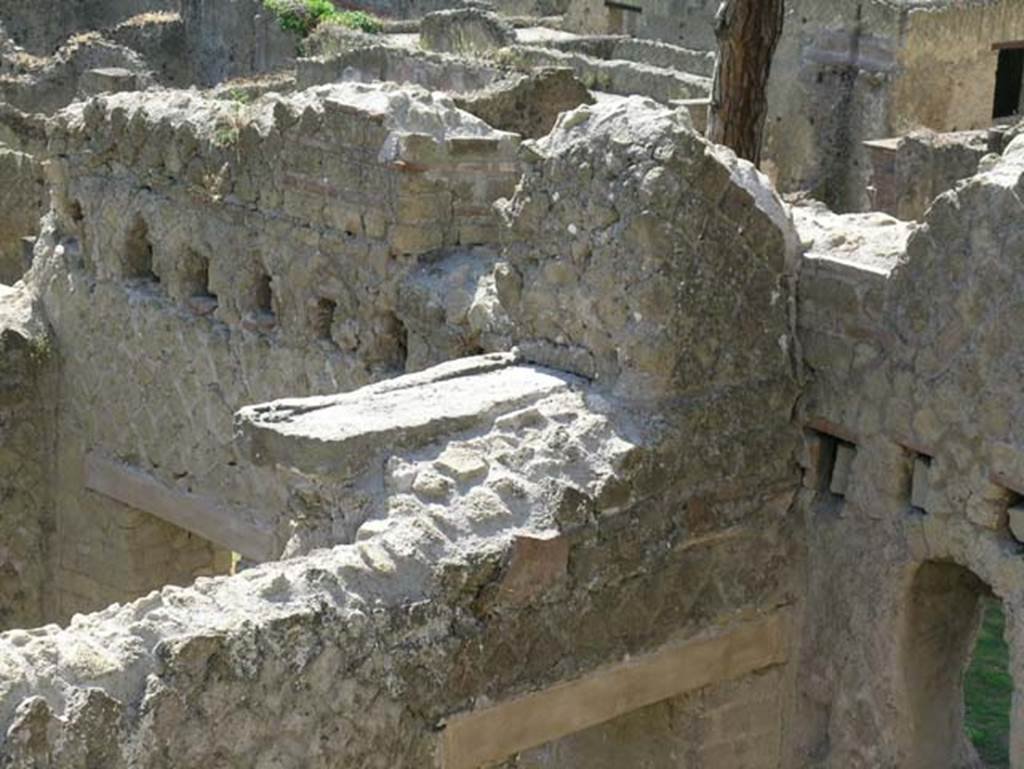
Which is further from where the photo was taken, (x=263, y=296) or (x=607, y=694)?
(x=263, y=296)

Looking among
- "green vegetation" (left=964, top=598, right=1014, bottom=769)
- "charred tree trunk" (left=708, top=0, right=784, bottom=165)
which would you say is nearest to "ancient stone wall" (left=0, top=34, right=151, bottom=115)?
"charred tree trunk" (left=708, top=0, right=784, bottom=165)

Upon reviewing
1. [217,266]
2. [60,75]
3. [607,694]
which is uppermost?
[217,266]

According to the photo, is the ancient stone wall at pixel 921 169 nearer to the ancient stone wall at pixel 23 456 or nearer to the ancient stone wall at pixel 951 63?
the ancient stone wall at pixel 951 63

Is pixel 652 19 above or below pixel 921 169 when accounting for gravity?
below

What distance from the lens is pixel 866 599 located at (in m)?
6.48

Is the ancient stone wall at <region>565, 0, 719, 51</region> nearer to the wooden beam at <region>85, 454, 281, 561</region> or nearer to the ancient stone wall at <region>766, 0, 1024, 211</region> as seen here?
the ancient stone wall at <region>766, 0, 1024, 211</region>

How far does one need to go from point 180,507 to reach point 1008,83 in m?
12.5

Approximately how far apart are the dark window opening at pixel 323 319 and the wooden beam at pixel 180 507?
886mm

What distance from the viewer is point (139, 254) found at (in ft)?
31.1

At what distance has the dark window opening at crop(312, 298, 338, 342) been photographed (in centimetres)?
848

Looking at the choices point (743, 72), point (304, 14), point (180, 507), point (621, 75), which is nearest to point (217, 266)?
point (180, 507)

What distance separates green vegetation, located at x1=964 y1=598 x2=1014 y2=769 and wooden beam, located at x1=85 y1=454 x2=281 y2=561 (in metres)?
2.97

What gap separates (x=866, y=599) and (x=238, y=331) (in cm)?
338

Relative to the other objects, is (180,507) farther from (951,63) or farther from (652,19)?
(652,19)
